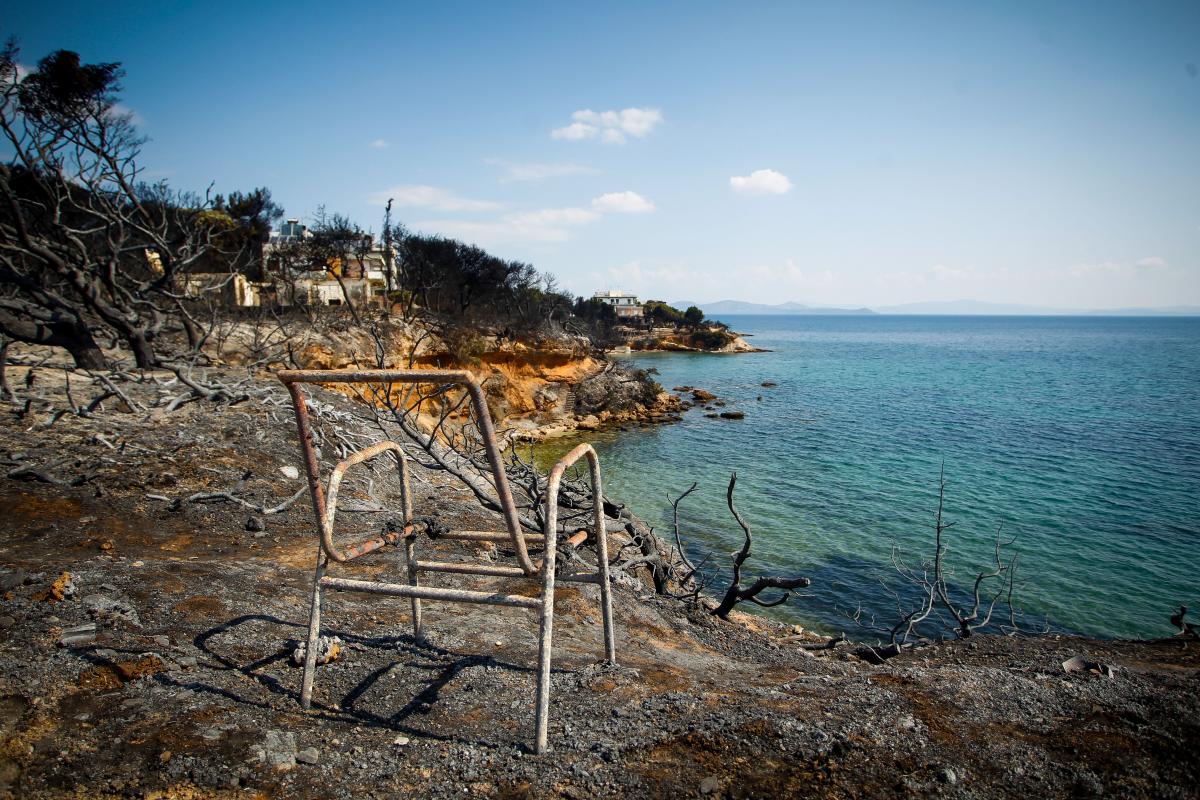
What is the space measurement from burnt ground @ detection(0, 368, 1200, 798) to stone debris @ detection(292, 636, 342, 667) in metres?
0.08

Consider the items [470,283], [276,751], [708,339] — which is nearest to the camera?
[276,751]

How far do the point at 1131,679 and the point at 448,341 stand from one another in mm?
25119

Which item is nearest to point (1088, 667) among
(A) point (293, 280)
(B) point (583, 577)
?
(B) point (583, 577)

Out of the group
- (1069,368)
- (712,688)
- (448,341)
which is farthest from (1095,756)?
(1069,368)

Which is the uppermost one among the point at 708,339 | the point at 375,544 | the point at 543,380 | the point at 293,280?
the point at 293,280

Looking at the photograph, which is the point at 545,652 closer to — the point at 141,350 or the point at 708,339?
the point at 141,350

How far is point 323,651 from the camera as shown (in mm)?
3398

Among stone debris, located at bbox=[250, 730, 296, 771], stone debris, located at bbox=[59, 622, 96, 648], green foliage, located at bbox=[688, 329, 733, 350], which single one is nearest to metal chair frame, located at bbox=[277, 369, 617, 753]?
stone debris, located at bbox=[250, 730, 296, 771]

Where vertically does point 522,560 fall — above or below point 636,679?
above

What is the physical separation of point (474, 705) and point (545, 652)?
788 mm

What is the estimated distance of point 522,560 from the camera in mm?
2688

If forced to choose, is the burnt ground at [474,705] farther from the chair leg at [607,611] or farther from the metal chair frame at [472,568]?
the metal chair frame at [472,568]

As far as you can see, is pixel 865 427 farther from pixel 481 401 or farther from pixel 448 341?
pixel 481 401

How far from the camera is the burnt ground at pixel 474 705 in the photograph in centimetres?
243
